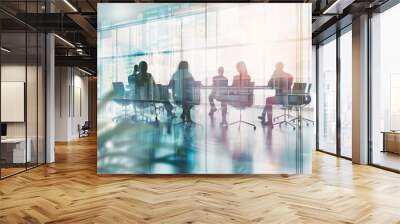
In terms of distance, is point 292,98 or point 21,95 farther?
point 21,95

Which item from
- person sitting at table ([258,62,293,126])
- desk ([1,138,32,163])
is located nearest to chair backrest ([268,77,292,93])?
person sitting at table ([258,62,293,126])

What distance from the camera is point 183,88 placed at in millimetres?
6359

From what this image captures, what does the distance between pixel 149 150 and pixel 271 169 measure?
87.5 inches

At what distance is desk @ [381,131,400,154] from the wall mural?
2.15 m

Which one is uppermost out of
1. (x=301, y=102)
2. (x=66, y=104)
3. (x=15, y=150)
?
(x=66, y=104)

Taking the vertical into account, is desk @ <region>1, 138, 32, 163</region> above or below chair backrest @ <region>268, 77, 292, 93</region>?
below

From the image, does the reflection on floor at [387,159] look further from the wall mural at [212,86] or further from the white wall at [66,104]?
the white wall at [66,104]

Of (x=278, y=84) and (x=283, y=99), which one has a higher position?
(x=278, y=84)

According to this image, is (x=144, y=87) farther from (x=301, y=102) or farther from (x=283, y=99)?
(x=301, y=102)

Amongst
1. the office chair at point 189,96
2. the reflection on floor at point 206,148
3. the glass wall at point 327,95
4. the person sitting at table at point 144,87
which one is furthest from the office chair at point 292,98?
the glass wall at point 327,95

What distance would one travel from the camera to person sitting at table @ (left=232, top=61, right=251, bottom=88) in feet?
20.8

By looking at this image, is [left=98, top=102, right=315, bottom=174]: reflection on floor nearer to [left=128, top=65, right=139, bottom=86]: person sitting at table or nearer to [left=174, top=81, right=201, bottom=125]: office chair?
[left=174, top=81, right=201, bottom=125]: office chair

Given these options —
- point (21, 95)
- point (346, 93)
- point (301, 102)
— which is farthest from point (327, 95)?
point (21, 95)

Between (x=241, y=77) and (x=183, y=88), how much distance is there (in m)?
1.07
